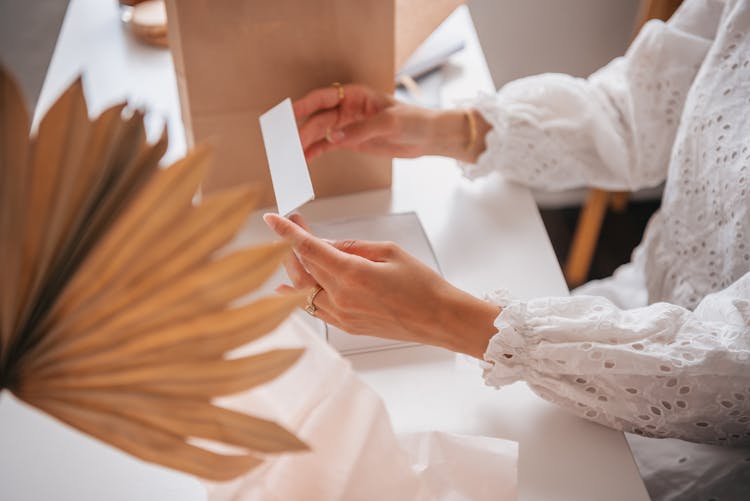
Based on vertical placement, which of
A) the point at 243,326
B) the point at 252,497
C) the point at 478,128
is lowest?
the point at 252,497

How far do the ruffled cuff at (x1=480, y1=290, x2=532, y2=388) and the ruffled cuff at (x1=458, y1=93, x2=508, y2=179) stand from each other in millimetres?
300

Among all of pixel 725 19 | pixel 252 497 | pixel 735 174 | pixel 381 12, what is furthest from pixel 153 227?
pixel 725 19

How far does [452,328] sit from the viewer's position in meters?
0.67

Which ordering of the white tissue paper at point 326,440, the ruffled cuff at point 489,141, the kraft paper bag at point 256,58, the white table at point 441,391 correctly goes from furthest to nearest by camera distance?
the ruffled cuff at point 489,141
the kraft paper bag at point 256,58
the white table at point 441,391
the white tissue paper at point 326,440

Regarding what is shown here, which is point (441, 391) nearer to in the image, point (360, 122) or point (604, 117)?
point (360, 122)

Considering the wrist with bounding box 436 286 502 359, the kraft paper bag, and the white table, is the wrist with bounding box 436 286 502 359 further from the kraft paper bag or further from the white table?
the kraft paper bag

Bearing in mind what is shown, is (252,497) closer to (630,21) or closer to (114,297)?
(114,297)

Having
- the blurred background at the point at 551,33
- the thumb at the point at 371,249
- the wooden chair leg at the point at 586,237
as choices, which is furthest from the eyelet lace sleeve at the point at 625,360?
the blurred background at the point at 551,33

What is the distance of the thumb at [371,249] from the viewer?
678 millimetres

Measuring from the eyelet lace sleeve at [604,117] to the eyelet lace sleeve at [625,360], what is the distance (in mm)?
314

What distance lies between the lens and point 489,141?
93 cm

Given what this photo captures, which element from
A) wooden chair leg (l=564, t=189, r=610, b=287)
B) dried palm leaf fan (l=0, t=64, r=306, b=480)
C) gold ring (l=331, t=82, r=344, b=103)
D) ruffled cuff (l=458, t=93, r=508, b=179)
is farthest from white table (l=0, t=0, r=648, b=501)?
wooden chair leg (l=564, t=189, r=610, b=287)

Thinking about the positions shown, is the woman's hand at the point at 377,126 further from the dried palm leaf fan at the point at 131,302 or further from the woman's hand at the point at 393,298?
the dried palm leaf fan at the point at 131,302

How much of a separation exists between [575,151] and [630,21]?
2.96 ft
